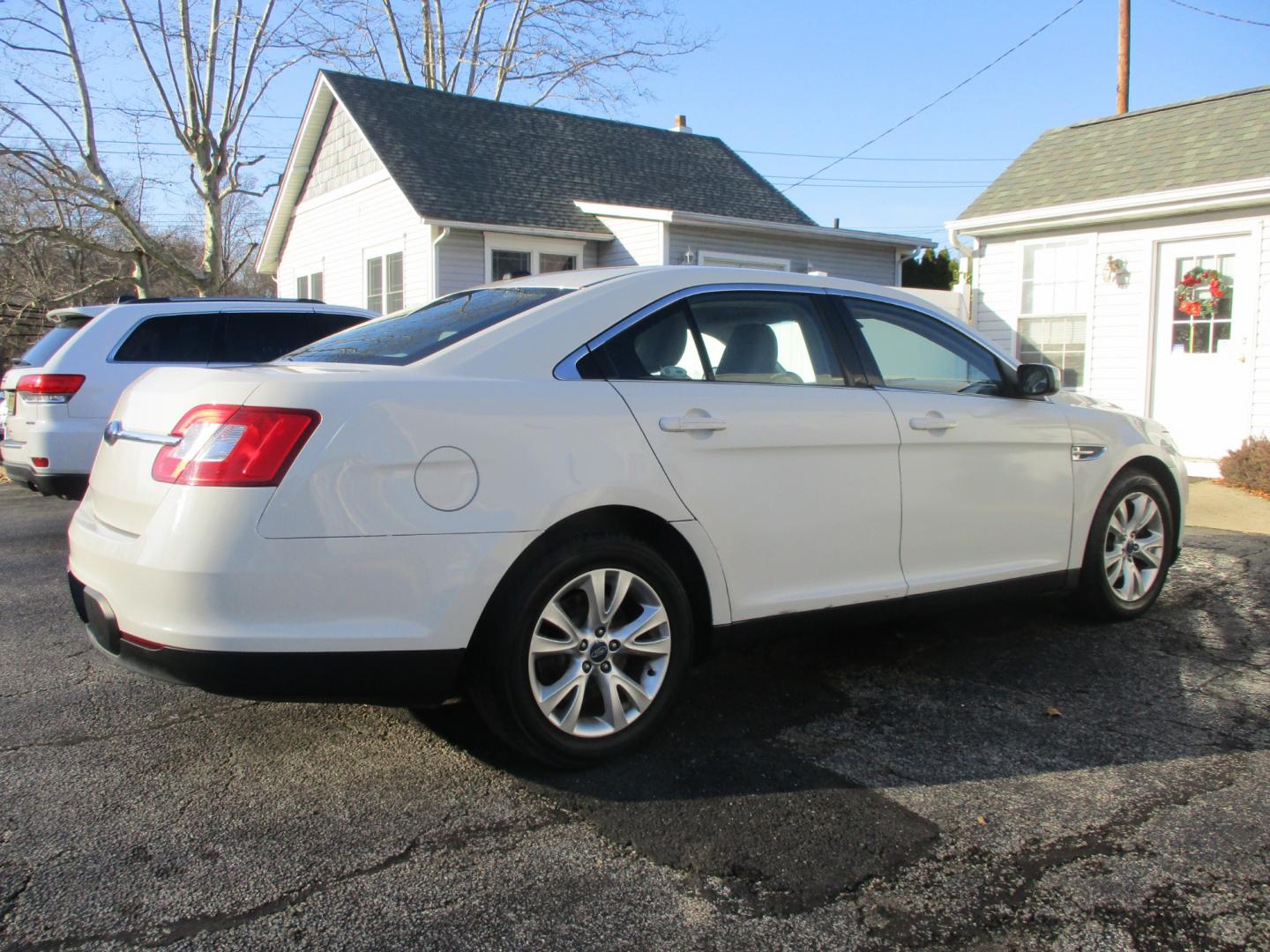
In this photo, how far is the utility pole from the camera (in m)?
18.1

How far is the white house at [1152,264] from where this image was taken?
10.5 metres

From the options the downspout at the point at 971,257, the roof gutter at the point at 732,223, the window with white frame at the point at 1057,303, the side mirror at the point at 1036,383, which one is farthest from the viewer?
the roof gutter at the point at 732,223

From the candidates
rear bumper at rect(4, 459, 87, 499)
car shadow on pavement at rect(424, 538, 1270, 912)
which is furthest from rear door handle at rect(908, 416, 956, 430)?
rear bumper at rect(4, 459, 87, 499)

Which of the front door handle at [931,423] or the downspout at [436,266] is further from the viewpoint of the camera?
the downspout at [436,266]

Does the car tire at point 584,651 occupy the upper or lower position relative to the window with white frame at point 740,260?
lower

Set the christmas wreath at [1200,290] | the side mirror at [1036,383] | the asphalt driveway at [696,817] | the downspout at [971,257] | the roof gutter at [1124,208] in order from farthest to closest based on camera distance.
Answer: the downspout at [971,257]
the christmas wreath at [1200,290]
the roof gutter at [1124,208]
the side mirror at [1036,383]
the asphalt driveway at [696,817]

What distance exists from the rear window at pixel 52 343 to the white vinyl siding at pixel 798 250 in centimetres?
923

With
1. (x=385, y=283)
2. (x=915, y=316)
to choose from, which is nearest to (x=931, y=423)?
(x=915, y=316)

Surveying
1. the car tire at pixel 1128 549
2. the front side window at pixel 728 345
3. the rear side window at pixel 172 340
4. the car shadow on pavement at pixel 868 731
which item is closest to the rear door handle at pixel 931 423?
the front side window at pixel 728 345

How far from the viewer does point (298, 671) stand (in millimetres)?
2869

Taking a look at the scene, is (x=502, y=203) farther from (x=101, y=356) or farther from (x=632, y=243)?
(x=101, y=356)

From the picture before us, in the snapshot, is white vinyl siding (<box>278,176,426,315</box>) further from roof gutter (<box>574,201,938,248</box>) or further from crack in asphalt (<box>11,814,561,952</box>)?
crack in asphalt (<box>11,814,561,952</box>)

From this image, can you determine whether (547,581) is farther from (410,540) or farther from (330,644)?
(330,644)

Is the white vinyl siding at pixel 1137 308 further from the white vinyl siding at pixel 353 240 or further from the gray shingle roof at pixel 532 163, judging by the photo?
the white vinyl siding at pixel 353 240
